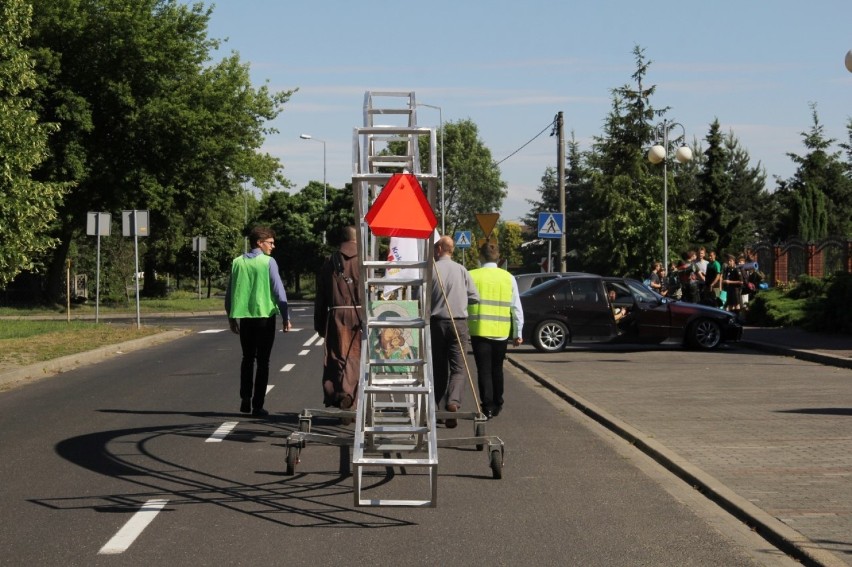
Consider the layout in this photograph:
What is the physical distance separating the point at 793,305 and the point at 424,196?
2027cm

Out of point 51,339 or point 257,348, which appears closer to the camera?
point 257,348

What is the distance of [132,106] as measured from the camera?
140ft

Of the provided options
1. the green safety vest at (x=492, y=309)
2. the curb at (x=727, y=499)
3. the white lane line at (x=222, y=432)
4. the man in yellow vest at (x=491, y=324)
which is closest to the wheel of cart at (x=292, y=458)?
the white lane line at (x=222, y=432)

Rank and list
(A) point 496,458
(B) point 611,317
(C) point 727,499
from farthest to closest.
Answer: (B) point 611,317, (A) point 496,458, (C) point 727,499

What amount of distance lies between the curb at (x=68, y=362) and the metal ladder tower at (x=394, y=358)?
8390 millimetres

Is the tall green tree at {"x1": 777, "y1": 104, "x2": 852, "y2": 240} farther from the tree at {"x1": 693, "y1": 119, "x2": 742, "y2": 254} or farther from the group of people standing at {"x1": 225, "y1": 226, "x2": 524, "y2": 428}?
the group of people standing at {"x1": 225, "y1": 226, "x2": 524, "y2": 428}

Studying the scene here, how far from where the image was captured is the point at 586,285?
846 inches

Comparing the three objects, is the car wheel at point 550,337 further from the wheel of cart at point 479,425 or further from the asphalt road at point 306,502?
the wheel of cart at point 479,425

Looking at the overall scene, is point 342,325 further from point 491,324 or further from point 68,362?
point 68,362

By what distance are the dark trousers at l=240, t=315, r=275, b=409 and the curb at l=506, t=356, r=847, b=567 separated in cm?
334

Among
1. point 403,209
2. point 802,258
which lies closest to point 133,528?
point 403,209

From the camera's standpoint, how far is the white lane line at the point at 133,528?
20.0 feet

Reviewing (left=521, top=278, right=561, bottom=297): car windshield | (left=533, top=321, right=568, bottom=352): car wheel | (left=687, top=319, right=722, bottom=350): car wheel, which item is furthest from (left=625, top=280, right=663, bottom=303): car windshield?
(left=533, top=321, right=568, bottom=352): car wheel

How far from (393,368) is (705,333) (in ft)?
43.8
